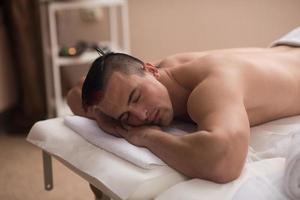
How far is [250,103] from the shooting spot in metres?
1.38

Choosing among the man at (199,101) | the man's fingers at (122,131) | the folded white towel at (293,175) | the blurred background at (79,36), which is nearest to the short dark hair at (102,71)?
the man at (199,101)

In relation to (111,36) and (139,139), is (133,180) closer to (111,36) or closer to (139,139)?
(139,139)

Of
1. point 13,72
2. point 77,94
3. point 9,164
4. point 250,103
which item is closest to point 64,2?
point 13,72

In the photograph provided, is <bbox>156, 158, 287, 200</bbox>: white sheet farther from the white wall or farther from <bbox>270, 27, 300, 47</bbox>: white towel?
the white wall

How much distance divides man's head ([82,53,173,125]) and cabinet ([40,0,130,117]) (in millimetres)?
1256

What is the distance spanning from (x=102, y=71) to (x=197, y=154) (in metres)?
0.38

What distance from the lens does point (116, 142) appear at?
1353 millimetres

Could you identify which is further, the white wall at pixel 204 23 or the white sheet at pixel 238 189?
the white wall at pixel 204 23

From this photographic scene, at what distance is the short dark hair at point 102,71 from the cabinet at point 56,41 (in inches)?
49.1

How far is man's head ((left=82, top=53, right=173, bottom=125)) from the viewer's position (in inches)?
52.8

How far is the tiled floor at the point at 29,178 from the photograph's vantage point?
222 centimetres

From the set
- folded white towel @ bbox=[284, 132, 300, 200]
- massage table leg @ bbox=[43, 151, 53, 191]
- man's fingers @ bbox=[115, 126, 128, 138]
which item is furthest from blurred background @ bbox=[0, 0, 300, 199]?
folded white towel @ bbox=[284, 132, 300, 200]

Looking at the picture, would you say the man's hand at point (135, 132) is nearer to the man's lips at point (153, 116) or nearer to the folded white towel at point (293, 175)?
the man's lips at point (153, 116)

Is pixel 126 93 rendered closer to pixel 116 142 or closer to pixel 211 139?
pixel 116 142
